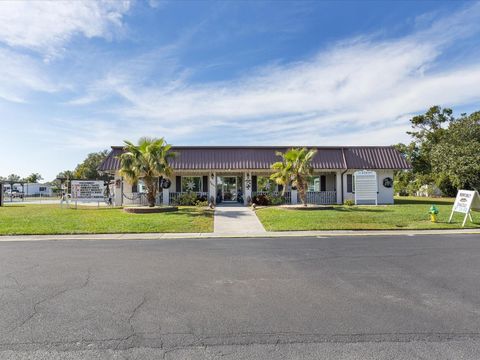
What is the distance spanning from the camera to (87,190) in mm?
22250

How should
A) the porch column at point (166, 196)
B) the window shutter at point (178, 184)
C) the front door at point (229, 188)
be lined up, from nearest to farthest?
1. the porch column at point (166, 196)
2. the window shutter at point (178, 184)
3. the front door at point (229, 188)

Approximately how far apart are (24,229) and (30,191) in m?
59.2

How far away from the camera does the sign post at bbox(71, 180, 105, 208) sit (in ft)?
72.2

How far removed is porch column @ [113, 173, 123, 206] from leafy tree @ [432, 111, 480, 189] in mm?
30352

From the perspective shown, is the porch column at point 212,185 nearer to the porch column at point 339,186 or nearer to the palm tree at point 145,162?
the palm tree at point 145,162

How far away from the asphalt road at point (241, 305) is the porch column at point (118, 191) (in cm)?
1589

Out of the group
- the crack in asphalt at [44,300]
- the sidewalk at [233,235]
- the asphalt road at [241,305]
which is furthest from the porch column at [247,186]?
the crack in asphalt at [44,300]

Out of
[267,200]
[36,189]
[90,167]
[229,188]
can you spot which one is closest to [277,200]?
[267,200]

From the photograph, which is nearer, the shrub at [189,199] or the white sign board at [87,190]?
the white sign board at [87,190]

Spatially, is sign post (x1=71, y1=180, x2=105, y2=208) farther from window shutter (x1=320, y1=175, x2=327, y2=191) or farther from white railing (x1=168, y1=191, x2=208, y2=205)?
window shutter (x1=320, y1=175, x2=327, y2=191)

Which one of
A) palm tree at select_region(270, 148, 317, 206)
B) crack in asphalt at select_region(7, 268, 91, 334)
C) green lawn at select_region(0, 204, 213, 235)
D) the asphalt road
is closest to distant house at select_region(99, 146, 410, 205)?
palm tree at select_region(270, 148, 317, 206)

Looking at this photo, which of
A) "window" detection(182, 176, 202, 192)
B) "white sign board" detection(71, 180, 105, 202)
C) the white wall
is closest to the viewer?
"white sign board" detection(71, 180, 105, 202)

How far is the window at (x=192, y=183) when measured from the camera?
2509 cm

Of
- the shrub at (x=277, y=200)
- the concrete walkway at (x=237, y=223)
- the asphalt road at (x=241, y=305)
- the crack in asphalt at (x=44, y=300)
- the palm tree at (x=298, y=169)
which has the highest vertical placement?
the palm tree at (x=298, y=169)
